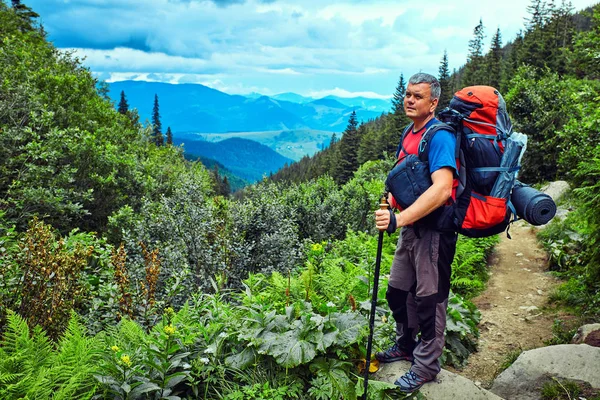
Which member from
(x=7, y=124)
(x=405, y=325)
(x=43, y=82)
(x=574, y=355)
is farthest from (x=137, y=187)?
(x=574, y=355)

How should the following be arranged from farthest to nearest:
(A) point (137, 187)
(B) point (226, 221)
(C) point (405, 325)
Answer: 1. (A) point (137, 187)
2. (B) point (226, 221)
3. (C) point (405, 325)

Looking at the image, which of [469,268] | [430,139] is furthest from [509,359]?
[430,139]

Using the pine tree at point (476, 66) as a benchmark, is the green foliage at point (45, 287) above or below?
below

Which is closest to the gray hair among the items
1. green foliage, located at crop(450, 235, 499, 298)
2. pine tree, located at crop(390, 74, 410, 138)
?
green foliage, located at crop(450, 235, 499, 298)

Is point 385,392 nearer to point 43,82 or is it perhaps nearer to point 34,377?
point 34,377

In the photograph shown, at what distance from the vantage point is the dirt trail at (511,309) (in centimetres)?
500

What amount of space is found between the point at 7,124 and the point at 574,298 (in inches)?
577

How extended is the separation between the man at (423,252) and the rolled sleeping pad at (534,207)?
0.52m

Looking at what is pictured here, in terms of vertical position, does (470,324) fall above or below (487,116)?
below

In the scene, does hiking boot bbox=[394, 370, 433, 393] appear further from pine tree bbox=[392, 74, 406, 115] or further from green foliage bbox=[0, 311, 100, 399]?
pine tree bbox=[392, 74, 406, 115]

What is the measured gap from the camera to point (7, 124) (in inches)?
476

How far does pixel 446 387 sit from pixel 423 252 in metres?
1.32

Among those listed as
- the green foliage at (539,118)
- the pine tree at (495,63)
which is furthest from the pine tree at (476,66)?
the green foliage at (539,118)

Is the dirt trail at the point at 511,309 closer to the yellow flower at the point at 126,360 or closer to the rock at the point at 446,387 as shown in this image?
the rock at the point at 446,387
